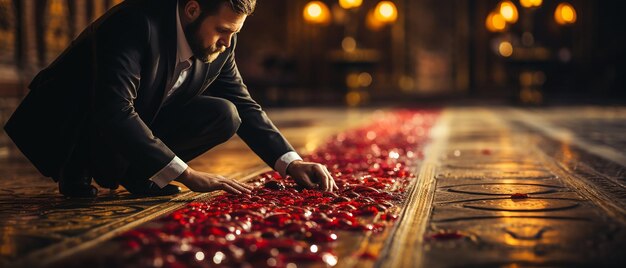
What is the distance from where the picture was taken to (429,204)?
324cm

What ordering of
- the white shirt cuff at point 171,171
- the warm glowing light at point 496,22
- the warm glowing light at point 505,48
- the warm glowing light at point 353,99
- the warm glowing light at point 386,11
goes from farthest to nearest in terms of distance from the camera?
the warm glowing light at point 496,22, the warm glowing light at point 505,48, the warm glowing light at point 386,11, the warm glowing light at point 353,99, the white shirt cuff at point 171,171

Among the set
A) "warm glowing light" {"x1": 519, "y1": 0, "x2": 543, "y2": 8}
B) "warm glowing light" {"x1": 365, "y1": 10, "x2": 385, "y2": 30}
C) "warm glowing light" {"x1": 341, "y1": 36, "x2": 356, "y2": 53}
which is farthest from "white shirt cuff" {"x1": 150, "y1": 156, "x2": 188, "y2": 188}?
"warm glowing light" {"x1": 365, "y1": 10, "x2": 385, "y2": 30}

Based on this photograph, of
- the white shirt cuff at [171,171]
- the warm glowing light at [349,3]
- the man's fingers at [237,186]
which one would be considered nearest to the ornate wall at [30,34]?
the warm glowing light at [349,3]

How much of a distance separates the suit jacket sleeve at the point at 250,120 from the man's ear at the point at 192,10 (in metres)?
0.43

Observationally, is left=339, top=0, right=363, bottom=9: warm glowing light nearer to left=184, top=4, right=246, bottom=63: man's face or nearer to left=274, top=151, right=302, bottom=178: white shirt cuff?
left=274, top=151, right=302, bottom=178: white shirt cuff

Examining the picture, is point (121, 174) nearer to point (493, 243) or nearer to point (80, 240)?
point (80, 240)

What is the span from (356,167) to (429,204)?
1.64 meters

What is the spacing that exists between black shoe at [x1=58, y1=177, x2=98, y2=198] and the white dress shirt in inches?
20.2

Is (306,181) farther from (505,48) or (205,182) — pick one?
(505,48)

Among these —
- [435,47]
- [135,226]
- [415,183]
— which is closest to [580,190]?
[415,183]

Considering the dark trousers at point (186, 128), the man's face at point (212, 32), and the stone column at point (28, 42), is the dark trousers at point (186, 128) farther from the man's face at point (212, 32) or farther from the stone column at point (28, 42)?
the stone column at point (28, 42)

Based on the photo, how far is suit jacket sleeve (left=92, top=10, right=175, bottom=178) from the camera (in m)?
2.97

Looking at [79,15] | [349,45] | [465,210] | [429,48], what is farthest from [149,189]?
[429,48]

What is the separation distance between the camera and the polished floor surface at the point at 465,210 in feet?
7.41
